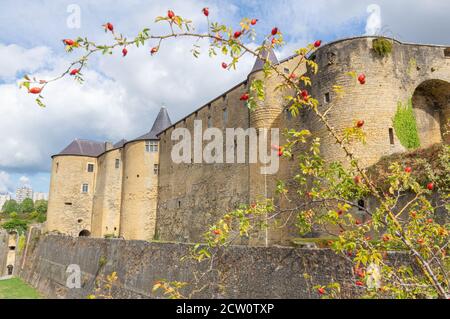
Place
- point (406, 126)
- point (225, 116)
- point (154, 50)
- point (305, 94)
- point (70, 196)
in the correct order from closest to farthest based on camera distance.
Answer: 1. point (154, 50)
2. point (305, 94)
3. point (406, 126)
4. point (225, 116)
5. point (70, 196)

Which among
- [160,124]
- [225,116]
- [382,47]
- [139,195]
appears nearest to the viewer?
[382,47]

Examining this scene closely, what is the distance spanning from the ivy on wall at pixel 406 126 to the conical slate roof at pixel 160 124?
74.7 feet

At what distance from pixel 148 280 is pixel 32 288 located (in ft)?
54.4

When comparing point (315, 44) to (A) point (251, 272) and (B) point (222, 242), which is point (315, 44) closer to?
(B) point (222, 242)

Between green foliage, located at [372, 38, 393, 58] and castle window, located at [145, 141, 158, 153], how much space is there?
70.9ft

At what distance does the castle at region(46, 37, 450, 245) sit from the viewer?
14656 millimetres

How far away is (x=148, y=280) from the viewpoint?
12664 mm

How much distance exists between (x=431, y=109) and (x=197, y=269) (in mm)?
13297

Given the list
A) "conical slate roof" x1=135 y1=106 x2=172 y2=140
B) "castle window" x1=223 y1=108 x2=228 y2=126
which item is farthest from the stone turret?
"castle window" x1=223 y1=108 x2=228 y2=126

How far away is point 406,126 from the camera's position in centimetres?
1455

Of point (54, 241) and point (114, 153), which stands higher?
point (114, 153)

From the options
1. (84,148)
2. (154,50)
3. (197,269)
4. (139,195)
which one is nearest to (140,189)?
(139,195)

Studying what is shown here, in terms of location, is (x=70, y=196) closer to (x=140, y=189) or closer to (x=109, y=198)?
(x=109, y=198)
